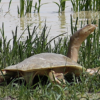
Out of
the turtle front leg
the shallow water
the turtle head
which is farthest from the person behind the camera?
the shallow water

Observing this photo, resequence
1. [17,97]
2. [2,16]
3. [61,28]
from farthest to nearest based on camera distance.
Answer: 1. [2,16]
2. [61,28]
3. [17,97]

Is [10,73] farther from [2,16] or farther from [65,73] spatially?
[2,16]

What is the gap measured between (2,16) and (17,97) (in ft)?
21.2

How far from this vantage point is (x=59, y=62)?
10.9 ft

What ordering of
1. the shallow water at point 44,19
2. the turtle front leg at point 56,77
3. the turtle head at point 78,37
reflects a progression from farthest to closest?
1. the shallow water at point 44,19
2. the turtle head at point 78,37
3. the turtle front leg at point 56,77

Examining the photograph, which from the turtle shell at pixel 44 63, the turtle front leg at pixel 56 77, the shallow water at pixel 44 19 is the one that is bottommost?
the turtle front leg at pixel 56 77

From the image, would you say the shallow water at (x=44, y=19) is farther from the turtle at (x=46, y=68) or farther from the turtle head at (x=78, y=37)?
the turtle at (x=46, y=68)

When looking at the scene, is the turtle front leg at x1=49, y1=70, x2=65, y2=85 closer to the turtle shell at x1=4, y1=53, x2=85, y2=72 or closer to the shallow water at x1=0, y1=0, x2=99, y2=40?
the turtle shell at x1=4, y1=53, x2=85, y2=72

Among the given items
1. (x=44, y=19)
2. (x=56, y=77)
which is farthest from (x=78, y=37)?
(x=44, y=19)

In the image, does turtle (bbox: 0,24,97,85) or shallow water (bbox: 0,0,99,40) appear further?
shallow water (bbox: 0,0,99,40)

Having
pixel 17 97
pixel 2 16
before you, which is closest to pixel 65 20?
pixel 2 16

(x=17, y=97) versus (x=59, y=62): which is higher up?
(x=59, y=62)

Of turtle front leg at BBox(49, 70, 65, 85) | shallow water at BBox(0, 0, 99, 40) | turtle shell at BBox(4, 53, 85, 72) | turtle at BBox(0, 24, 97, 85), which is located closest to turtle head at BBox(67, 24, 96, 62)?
turtle at BBox(0, 24, 97, 85)

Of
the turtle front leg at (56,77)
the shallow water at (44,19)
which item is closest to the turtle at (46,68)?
the turtle front leg at (56,77)
